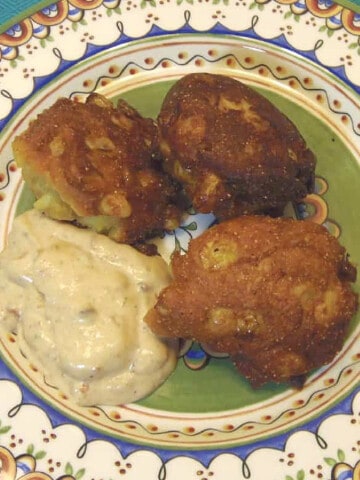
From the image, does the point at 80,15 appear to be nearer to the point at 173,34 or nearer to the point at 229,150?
the point at 173,34

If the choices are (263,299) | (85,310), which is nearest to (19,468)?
(85,310)

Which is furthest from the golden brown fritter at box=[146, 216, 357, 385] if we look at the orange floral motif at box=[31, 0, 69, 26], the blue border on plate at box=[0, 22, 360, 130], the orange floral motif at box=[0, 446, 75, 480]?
the orange floral motif at box=[31, 0, 69, 26]

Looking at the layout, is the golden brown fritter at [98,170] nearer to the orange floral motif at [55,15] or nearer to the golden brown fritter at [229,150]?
the golden brown fritter at [229,150]

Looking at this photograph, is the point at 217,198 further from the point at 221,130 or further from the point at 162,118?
the point at 162,118

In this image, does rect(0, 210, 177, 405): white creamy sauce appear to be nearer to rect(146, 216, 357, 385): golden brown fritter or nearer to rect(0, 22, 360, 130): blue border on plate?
rect(146, 216, 357, 385): golden brown fritter

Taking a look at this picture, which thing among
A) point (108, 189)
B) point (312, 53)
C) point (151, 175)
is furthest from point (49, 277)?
point (312, 53)

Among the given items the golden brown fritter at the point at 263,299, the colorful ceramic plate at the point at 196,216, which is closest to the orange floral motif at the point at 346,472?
the colorful ceramic plate at the point at 196,216
